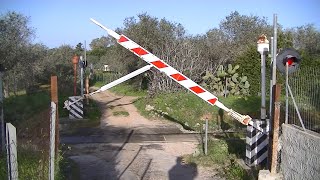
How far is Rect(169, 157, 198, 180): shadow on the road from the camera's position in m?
8.45

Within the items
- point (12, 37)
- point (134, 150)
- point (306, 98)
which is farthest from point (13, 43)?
point (306, 98)

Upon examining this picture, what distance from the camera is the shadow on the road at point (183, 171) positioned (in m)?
8.45

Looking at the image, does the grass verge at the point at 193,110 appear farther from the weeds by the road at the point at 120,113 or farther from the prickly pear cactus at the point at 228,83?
the prickly pear cactus at the point at 228,83

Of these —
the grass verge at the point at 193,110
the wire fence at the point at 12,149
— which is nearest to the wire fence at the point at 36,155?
the wire fence at the point at 12,149

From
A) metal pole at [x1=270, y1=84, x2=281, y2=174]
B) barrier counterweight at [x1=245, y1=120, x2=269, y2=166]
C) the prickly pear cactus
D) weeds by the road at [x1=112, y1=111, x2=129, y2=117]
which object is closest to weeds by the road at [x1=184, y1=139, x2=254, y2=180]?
barrier counterweight at [x1=245, y1=120, x2=269, y2=166]

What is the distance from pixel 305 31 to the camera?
42.1 m

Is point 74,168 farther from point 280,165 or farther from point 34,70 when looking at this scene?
point 34,70

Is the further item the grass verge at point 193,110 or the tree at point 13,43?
the tree at point 13,43

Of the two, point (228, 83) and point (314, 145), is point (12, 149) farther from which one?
point (228, 83)

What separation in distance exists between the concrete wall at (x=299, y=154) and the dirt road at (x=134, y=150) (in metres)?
2.03

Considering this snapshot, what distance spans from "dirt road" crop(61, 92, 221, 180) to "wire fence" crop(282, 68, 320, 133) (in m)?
2.43

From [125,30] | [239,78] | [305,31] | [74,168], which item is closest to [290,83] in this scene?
[74,168]

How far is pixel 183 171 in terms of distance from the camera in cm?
899

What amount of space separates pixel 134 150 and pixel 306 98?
601 centimetres
